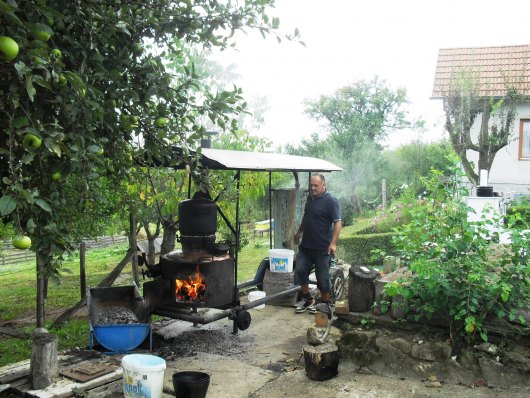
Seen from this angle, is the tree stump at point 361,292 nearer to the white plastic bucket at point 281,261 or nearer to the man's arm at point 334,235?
the man's arm at point 334,235

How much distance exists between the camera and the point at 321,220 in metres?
7.62

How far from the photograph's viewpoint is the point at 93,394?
15.4ft

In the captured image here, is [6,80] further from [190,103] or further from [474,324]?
[474,324]

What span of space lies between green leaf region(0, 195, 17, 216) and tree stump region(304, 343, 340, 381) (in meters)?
4.12

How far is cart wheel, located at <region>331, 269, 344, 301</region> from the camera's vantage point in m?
8.75

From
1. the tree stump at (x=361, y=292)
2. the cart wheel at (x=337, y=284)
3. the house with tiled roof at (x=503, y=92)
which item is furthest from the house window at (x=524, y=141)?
the tree stump at (x=361, y=292)

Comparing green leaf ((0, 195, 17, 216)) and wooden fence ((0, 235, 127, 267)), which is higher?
green leaf ((0, 195, 17, 216))

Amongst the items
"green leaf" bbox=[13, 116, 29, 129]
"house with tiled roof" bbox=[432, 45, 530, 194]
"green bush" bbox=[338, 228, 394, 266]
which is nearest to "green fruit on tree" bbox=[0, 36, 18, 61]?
"green leaf" bbox=[13, 116, 29, 129]

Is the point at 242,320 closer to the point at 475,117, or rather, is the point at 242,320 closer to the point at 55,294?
the point at 55,294

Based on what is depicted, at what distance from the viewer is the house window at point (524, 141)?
16.9m

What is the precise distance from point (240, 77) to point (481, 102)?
1756cm

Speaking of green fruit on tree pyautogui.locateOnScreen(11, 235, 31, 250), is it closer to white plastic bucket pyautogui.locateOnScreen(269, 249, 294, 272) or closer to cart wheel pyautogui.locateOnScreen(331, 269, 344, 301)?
white plastic bucket pyautogui.locateOnScreen(269, 249, 294, 272)

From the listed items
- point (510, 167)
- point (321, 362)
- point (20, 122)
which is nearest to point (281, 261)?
point (321, 362)

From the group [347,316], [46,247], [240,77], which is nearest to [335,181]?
[240,77]
